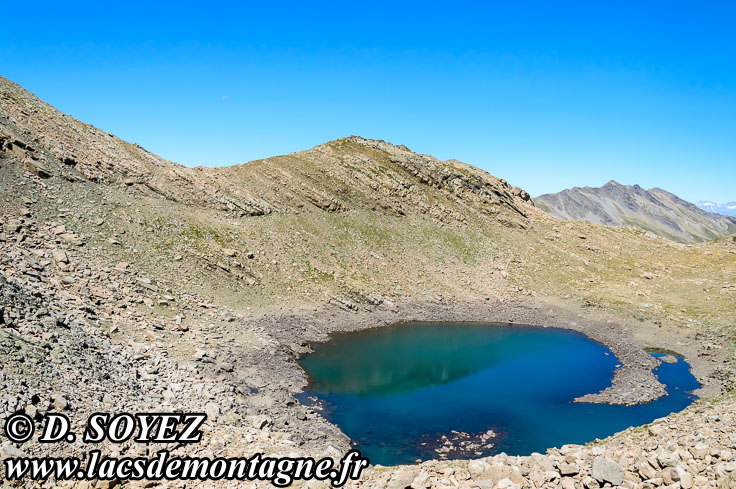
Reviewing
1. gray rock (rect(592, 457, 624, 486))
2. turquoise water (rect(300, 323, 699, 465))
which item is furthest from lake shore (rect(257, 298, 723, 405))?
gray rock (rect(592, 457, 624, 486))

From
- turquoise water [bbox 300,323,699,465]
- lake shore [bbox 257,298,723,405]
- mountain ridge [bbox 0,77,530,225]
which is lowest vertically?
turquoise water [bbox 300,323,699,465]

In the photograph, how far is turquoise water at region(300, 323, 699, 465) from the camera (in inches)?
1062

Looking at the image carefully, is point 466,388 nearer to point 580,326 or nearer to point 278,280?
point 580,326

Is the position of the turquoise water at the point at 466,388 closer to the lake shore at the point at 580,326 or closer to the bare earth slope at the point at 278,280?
the lake shore at the point at 580,326

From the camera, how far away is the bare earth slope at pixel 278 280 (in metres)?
21.4

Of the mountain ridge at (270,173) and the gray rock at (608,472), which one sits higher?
the mountain ridge at (270,173)

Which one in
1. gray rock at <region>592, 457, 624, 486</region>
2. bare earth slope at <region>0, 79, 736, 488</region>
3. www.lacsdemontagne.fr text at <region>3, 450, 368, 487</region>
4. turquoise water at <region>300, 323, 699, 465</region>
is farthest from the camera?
turquoise water at <region>300, 323, 699, 465</region>

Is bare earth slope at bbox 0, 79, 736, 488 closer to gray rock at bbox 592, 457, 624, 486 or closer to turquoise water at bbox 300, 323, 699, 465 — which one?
gray rock at bbox 592, 457, 624, 486

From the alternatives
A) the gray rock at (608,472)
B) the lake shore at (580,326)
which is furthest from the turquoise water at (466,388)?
the gray rock at (608,472)

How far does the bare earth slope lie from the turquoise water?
1.88m

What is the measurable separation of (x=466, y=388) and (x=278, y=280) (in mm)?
23313

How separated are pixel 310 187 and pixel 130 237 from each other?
26.9 meters

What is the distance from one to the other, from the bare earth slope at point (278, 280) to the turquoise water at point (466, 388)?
188cm

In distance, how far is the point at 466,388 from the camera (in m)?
34.9
